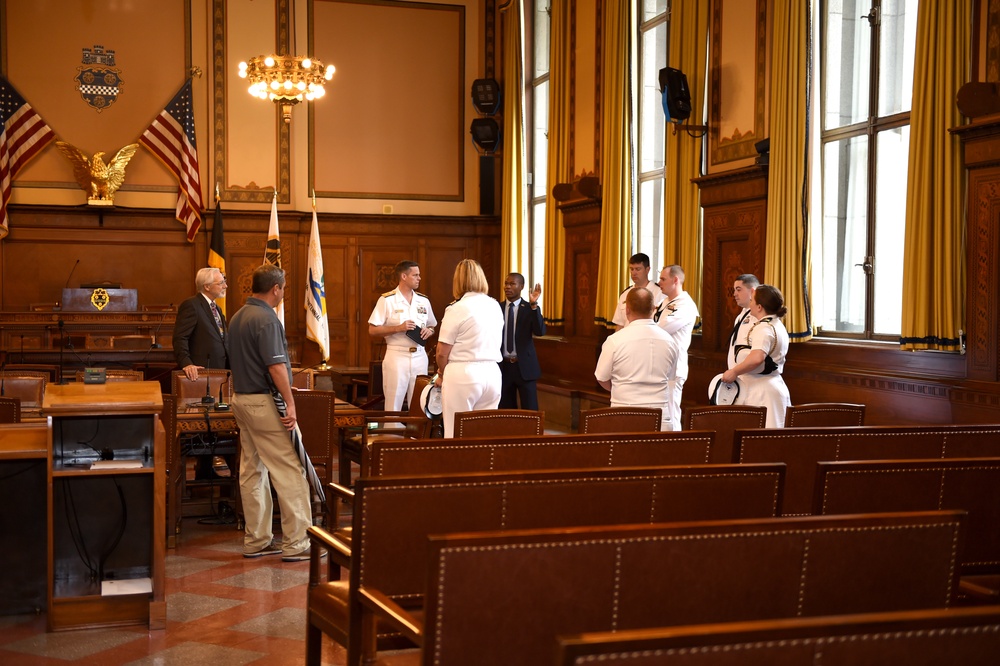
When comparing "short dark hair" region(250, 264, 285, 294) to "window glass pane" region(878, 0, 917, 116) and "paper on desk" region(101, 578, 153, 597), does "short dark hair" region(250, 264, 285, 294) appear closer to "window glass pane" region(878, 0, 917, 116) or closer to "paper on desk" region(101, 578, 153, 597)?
"paper on desk" region(101, 578, 153, 597)

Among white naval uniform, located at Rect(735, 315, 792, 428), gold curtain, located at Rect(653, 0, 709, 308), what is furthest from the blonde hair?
gold curtain, located at Rect(653, 0, 709, 308)

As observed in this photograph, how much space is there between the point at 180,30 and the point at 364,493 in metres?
11.5

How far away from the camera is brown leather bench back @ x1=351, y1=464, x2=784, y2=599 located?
271 cm

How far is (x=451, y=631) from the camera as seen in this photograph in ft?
6.57

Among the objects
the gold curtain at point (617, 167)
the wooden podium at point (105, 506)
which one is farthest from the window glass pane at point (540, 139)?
the wooden podium at point (105, 506)

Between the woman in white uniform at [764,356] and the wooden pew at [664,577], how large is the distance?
10.1 ft

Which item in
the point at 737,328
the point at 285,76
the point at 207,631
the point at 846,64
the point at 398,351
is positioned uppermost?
the point at 285,76

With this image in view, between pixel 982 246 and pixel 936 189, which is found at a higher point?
pixel 936 189

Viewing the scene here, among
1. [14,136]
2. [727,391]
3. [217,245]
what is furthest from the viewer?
[217,245]

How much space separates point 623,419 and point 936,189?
280cm

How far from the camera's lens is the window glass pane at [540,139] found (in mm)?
12641

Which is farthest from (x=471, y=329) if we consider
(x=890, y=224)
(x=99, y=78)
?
(x=99, y=78)

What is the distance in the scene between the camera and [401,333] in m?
7.66

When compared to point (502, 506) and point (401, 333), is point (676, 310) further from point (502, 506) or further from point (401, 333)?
point (502, 506)
